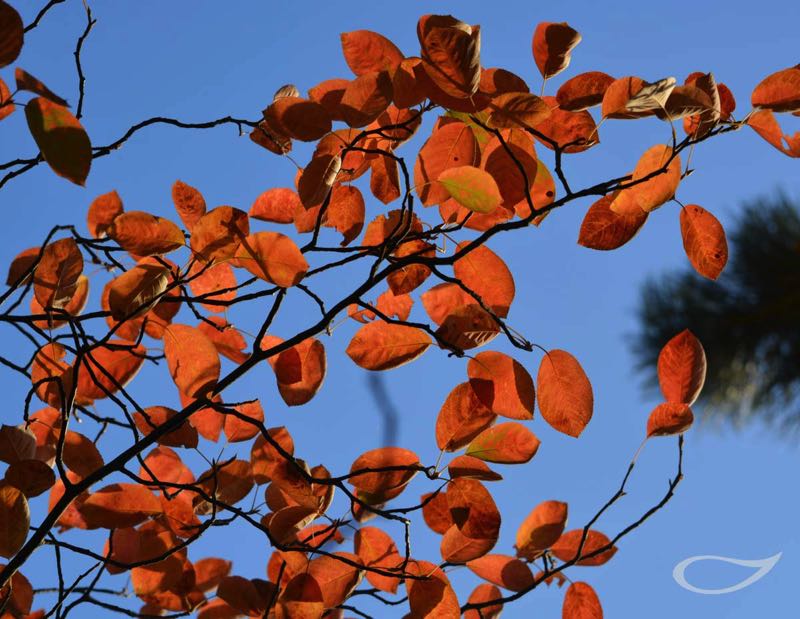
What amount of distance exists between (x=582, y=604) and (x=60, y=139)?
749 millimetres

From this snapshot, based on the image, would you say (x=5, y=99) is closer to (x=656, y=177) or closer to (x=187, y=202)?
(x=187, y=202)

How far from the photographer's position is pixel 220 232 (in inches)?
29.0


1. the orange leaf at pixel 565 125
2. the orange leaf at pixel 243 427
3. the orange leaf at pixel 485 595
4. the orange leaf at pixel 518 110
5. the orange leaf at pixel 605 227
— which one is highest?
the orange leaf at pixel 565 125

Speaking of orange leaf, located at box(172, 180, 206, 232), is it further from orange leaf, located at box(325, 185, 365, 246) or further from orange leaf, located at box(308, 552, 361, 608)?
orange leaf, located at box(308, 552, 361, 608)

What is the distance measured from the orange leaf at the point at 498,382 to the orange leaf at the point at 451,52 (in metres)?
0.27

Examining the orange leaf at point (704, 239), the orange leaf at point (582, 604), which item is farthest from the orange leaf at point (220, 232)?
the orange leaf at point (582, 604)

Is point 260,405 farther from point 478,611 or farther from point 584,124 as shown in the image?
point 584,124

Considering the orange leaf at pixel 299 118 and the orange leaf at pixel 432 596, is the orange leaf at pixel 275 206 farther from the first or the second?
the orange leaf at pixel 432 596

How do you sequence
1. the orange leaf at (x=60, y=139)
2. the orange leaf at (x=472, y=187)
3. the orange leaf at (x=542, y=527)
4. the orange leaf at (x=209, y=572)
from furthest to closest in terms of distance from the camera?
the orange leaf at (x=209, y=572) → the orange leaf at (x=542, y=527) → the orange leaf at (x=472, y=187) → the orange leaf at (x=60, y=139)

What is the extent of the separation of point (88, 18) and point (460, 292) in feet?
1.69

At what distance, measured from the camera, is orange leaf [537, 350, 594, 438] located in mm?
792

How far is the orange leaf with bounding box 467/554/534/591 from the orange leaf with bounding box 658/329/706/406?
271mm

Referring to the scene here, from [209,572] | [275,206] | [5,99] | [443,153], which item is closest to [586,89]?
[443,153]

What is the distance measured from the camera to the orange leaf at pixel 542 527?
0.93 m
